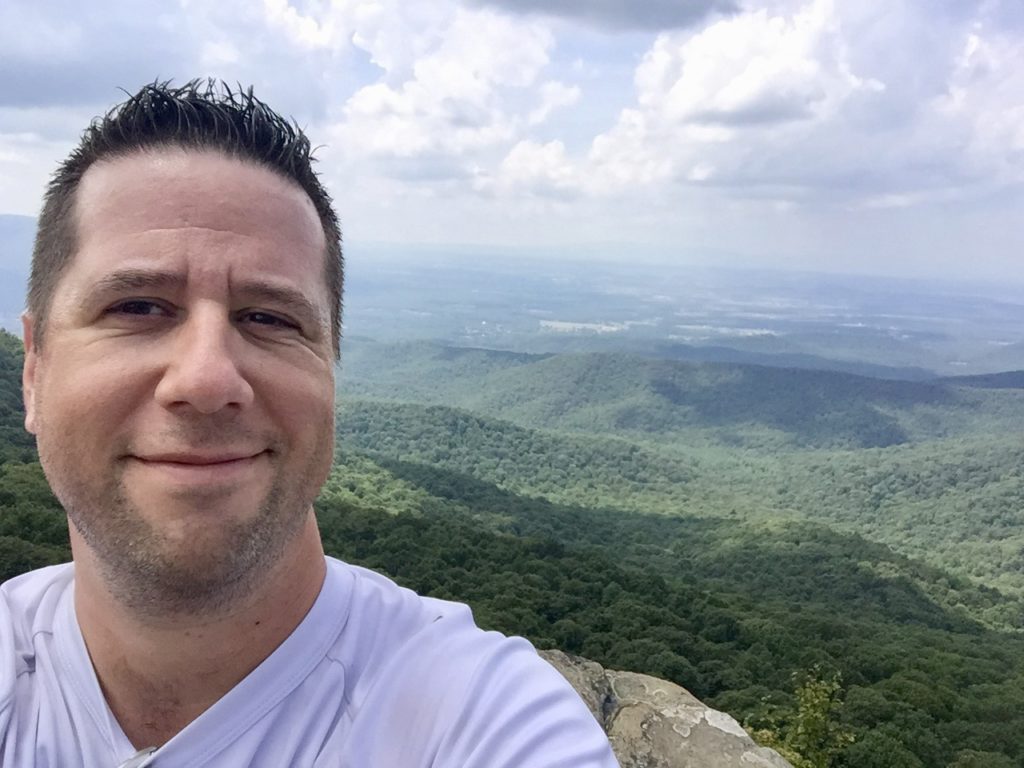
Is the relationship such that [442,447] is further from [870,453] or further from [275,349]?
[275,349]

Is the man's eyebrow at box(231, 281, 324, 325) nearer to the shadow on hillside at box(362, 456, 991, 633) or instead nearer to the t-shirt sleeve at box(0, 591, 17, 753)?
the t-shirt sleeve at box(0, 591, 17, 753)

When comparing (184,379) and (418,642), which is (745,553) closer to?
(418,642)

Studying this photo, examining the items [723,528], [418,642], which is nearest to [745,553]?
[723,528]

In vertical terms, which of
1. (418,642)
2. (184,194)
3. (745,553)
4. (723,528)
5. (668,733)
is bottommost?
(723,528)

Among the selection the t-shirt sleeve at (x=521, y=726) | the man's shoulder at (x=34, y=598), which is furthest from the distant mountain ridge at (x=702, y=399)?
the t-shirt sleeve at (x=521, y=726)

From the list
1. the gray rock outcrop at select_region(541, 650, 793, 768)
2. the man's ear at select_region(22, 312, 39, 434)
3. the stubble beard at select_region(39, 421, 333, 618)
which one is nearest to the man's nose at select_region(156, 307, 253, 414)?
the stubble beard at select_region(39, 421, 333, 618)

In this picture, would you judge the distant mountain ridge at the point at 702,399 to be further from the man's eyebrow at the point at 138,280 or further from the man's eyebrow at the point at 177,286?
the man's eyebrow at the point at 138,280

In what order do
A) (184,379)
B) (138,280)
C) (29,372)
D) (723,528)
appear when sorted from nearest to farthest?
(184,379), (138,280), (29,372), (723,528)
